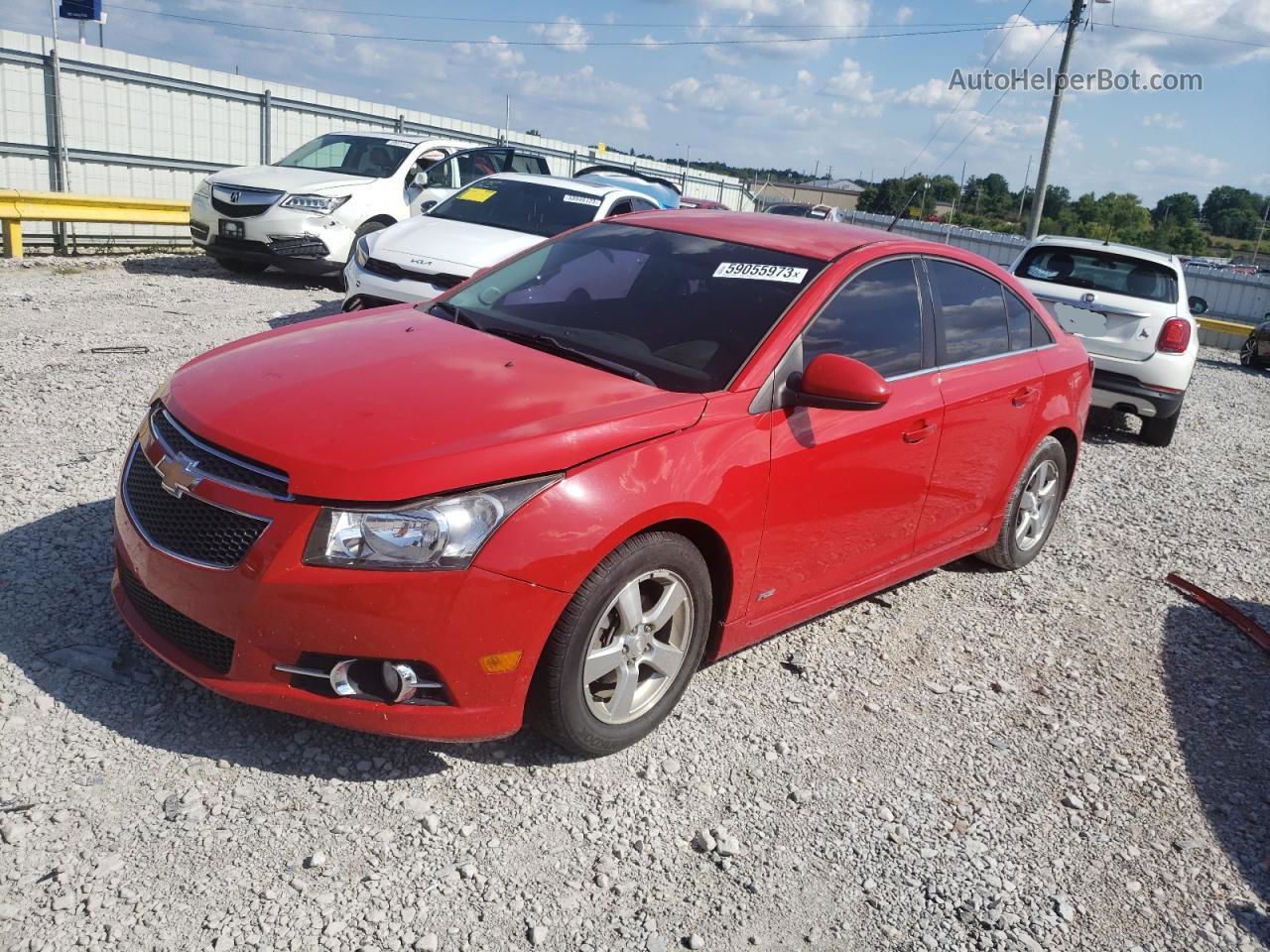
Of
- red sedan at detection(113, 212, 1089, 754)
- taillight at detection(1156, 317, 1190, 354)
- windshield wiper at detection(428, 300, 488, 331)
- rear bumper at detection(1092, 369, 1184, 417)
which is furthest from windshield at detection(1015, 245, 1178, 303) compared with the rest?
windshield wiper at detection(428, 300, 488, 331)

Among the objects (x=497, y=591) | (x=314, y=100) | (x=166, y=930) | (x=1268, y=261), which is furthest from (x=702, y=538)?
(x=1268, y=261)

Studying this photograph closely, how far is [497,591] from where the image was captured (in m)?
2.89

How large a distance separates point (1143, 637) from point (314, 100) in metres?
17.0

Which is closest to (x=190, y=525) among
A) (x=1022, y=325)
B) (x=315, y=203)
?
(x=1022, y=325)

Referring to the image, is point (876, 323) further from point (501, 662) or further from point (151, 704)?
point (151, 704)

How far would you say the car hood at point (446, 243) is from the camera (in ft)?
29.4

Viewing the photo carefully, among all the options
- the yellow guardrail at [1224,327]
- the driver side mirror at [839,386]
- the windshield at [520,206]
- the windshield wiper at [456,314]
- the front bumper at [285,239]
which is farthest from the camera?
the yellow guardrail at [1224,327]

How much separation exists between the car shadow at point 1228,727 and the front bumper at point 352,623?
7.56ft

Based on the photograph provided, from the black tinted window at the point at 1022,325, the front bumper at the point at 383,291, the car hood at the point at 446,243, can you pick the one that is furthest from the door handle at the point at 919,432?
the front bumper at the point at 383,291

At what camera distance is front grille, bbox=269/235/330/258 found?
37.9ft

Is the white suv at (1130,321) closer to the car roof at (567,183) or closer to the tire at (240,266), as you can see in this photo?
the car roof at (567,183)

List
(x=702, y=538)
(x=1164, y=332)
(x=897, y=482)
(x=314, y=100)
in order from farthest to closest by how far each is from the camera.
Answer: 1. (x=314, y=100)
2. (x=1164, y=332)
3. (x=897, y=482)
4. (x=702, y=538)

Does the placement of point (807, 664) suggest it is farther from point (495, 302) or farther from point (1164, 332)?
point (1164, 332)

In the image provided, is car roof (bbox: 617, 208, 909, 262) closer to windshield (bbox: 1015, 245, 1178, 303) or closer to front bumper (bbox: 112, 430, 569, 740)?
front bumper (bbox: 112, 430, 569, 740)
